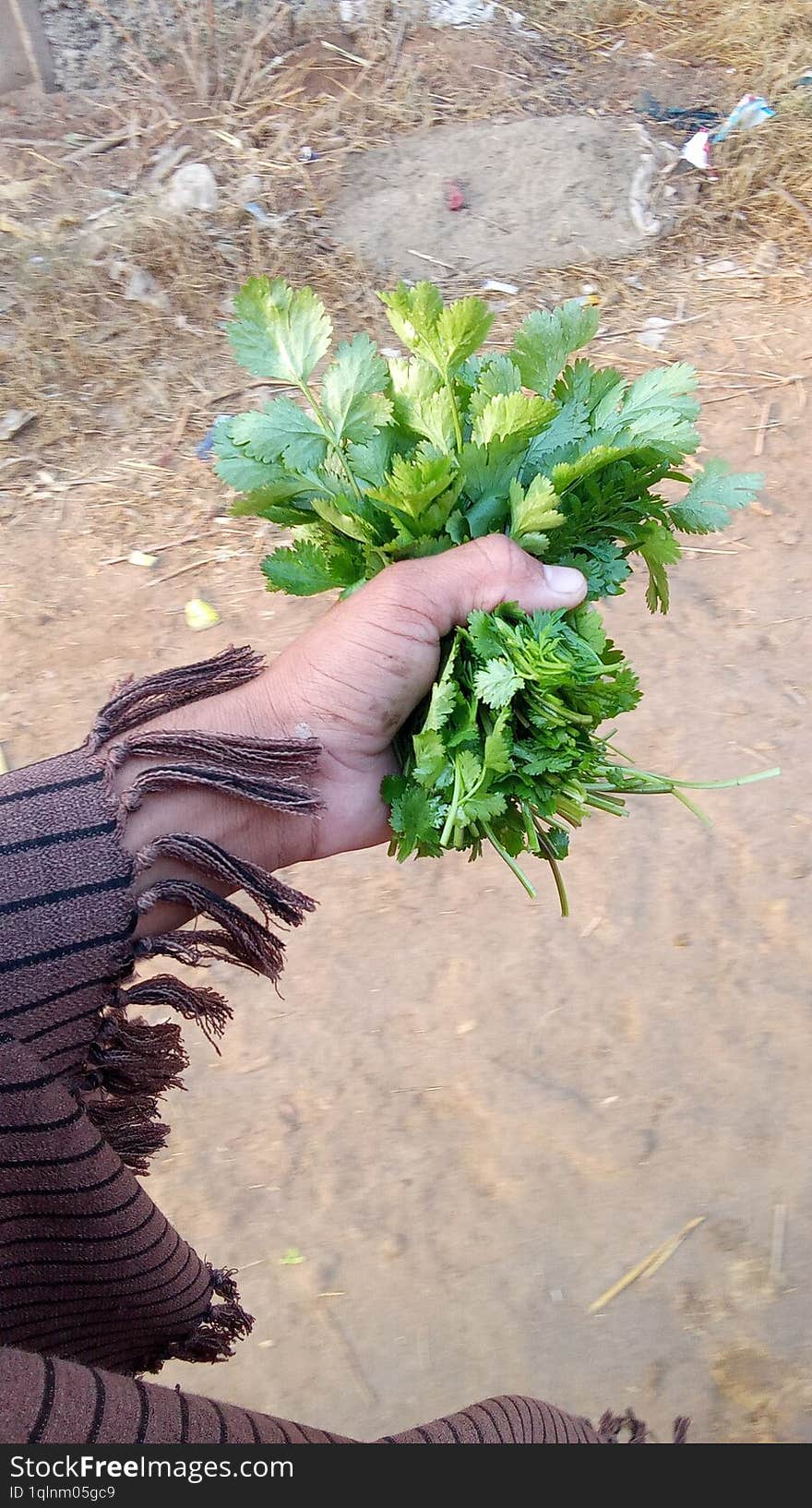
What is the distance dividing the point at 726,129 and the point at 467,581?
4.60 metres

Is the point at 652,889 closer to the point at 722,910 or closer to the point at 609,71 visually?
the point at 722,910

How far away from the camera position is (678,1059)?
263 centimetres

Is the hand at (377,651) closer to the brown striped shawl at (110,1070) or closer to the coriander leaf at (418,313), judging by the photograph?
the brown striped shawl at (110,1070)

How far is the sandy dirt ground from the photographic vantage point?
2271 mm

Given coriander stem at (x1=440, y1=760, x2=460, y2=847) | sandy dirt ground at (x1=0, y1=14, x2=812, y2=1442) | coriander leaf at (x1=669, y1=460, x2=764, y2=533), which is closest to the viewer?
coriander stem at (x1=440, y1=760, x2=460, y2=847)

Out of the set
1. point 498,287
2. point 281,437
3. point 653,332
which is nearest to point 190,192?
point 498,287

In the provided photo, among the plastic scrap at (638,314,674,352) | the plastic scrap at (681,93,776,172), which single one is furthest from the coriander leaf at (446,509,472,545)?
the plastic scrap at (681,93,776,172)

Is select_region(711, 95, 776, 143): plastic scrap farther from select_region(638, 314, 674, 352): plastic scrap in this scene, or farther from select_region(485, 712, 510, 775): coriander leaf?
select_region(485, 712, 510, 775): coriander leaf

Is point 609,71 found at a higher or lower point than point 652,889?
higher

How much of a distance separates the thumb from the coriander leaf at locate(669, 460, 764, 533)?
32cm

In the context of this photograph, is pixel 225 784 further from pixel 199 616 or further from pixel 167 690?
pixel 199 616

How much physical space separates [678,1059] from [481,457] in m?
1.59

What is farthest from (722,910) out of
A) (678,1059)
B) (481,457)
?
(481,457)

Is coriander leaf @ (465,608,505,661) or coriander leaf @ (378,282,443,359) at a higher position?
coriander leaf @ (378,282,443,359)
